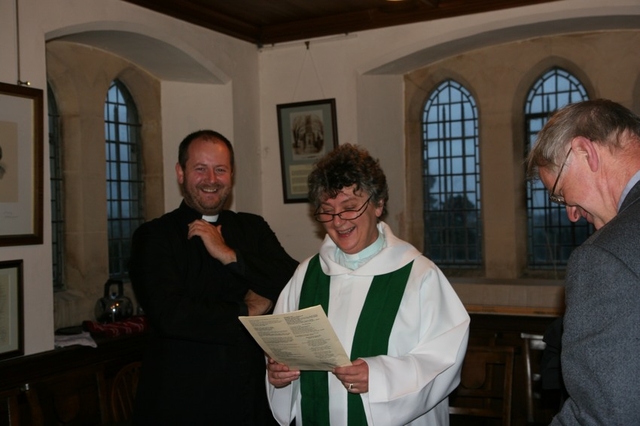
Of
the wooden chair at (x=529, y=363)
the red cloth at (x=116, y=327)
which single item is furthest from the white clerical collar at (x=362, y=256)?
the red cloth at (x=116, y=327)

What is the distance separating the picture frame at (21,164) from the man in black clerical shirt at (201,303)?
1.36m

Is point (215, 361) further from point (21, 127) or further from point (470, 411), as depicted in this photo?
point (21, 127)

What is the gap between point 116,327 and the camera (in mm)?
5336

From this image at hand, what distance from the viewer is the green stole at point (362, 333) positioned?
278 centimetres

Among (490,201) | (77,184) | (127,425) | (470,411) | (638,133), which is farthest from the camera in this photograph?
(490,201)

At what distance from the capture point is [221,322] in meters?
3.10

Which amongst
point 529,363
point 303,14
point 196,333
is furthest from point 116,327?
point 303,14

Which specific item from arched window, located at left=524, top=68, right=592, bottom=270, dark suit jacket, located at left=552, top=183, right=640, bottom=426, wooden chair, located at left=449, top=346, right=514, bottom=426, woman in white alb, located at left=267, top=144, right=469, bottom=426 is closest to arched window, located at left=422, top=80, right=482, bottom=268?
arched window, located at left=524, top=68, right=592, bottom=270

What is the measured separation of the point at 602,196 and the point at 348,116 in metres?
4.61

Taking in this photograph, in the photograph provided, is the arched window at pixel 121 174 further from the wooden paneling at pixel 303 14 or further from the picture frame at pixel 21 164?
the picture frame at pixel 21 164

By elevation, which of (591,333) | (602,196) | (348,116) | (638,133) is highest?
(348,116)

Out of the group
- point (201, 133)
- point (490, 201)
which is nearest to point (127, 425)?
point (201, 133)

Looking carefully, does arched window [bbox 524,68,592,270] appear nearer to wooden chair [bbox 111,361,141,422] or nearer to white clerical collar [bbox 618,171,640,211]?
wooden chair [bbox 111,361,141,422]

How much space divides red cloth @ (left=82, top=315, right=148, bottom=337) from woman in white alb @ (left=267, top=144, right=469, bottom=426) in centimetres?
253
